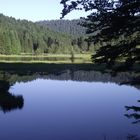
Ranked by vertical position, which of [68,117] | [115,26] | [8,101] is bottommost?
[8,101]

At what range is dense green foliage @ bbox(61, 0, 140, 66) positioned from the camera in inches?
Result: 517

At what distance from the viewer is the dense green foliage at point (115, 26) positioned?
13.1m

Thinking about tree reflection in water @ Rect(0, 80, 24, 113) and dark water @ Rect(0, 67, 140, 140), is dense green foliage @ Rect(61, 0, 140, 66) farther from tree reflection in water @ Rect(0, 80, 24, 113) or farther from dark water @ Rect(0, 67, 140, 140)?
tree reflection in water @ Rect(0, 80, 24, 113)

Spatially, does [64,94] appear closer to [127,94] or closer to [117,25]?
[127,94]

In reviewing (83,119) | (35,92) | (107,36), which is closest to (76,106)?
(83,119)

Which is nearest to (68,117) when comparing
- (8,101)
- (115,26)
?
(8,101)

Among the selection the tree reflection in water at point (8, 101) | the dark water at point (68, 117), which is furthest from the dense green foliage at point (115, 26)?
the tree reflection in water at point (8, 101)

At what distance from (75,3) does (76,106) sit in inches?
915

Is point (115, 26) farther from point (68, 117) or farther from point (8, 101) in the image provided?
point (8, 101)

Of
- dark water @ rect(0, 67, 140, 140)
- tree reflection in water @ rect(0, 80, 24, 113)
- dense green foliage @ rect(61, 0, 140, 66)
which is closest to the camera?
dense green foliage @ rect(61, 0, 140, 66)

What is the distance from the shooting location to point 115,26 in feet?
43.5

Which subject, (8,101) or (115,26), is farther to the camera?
(8,101)

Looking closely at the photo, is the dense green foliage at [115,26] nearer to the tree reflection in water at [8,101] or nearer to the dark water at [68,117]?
the dark water at [68,117]

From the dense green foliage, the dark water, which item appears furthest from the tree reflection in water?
the dense green foliage
